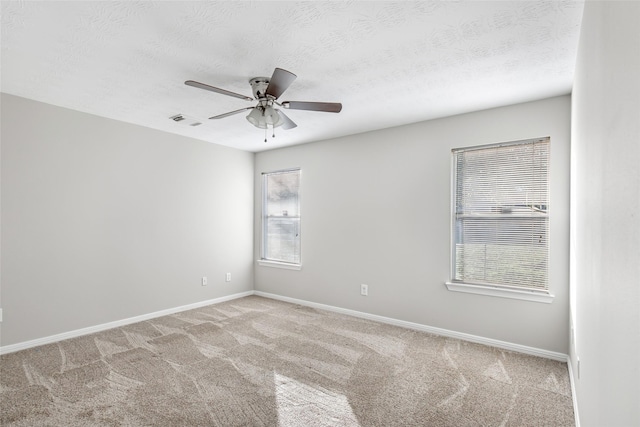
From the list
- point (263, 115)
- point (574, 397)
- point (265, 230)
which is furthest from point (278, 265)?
point (574, 397)

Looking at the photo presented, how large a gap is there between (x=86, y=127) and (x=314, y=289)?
11.5 feet

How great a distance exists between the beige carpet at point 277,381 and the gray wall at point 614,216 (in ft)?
3.92

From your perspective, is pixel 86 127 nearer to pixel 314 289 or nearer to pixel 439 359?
pixel 314 289

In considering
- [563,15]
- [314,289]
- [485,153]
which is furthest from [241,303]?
[563,15]

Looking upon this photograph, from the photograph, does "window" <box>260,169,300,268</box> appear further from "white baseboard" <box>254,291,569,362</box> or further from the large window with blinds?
the large window with blinds

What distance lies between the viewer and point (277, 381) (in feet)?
8.91

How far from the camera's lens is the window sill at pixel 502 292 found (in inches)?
125

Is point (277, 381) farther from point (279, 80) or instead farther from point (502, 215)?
point (502, 215)

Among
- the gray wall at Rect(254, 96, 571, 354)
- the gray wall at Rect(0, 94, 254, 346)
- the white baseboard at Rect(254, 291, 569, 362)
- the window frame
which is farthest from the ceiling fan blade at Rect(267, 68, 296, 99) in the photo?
the white baseboard at Rect(254, 291, 569, 362)

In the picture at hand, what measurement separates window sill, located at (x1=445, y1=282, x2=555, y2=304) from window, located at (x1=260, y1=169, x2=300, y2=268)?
94.8 inches

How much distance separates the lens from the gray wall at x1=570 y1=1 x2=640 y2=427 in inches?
30.1

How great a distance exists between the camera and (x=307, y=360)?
312cm

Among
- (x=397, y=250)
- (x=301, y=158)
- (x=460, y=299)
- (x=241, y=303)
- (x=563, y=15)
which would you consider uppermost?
(x=563, y=15)

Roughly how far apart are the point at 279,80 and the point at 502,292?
2948mm
